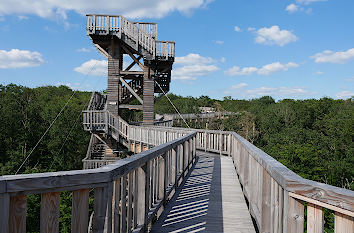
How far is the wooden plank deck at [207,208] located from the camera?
4.07 meters

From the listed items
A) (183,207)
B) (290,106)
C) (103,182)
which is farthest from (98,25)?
(290,106)

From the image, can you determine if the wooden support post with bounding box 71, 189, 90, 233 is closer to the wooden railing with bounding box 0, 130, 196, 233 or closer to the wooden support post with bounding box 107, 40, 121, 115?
the wooden railing with bounding box 0, 130, 196, 233

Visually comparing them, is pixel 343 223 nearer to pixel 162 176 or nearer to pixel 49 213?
pixel 49 213

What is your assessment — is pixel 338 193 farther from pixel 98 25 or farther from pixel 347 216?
pixel 98 25

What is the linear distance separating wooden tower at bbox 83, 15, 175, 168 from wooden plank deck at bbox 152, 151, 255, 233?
37.3ft

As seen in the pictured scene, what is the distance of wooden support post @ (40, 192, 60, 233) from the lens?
1869mm

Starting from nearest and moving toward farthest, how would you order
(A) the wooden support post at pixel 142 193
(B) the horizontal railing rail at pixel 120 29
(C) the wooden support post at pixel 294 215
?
(C) the wooden support post at pixel 294 215 → (A) the wooden support post at pixel 142 193 → (B) the horizontal railing rail at pixel 120 29

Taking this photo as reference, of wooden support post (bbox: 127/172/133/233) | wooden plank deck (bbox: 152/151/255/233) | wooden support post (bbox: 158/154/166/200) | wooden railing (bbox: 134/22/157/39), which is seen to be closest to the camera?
wooden support post (bbox: 127/172/133/233)

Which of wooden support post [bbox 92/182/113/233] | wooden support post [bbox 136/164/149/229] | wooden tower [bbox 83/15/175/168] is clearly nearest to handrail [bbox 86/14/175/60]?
wooden tower [bbox 83/15/175/168]

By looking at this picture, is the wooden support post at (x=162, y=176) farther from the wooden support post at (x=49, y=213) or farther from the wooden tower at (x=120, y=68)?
the wooden tower at (x=120, y=68)

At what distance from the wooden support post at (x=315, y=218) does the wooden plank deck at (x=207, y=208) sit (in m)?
2.25

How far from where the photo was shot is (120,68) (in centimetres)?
1934

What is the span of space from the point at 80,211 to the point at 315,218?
1.59 m

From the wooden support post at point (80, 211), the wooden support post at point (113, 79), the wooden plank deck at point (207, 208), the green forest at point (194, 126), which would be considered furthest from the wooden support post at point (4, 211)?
the green forest at point (194, 126)
